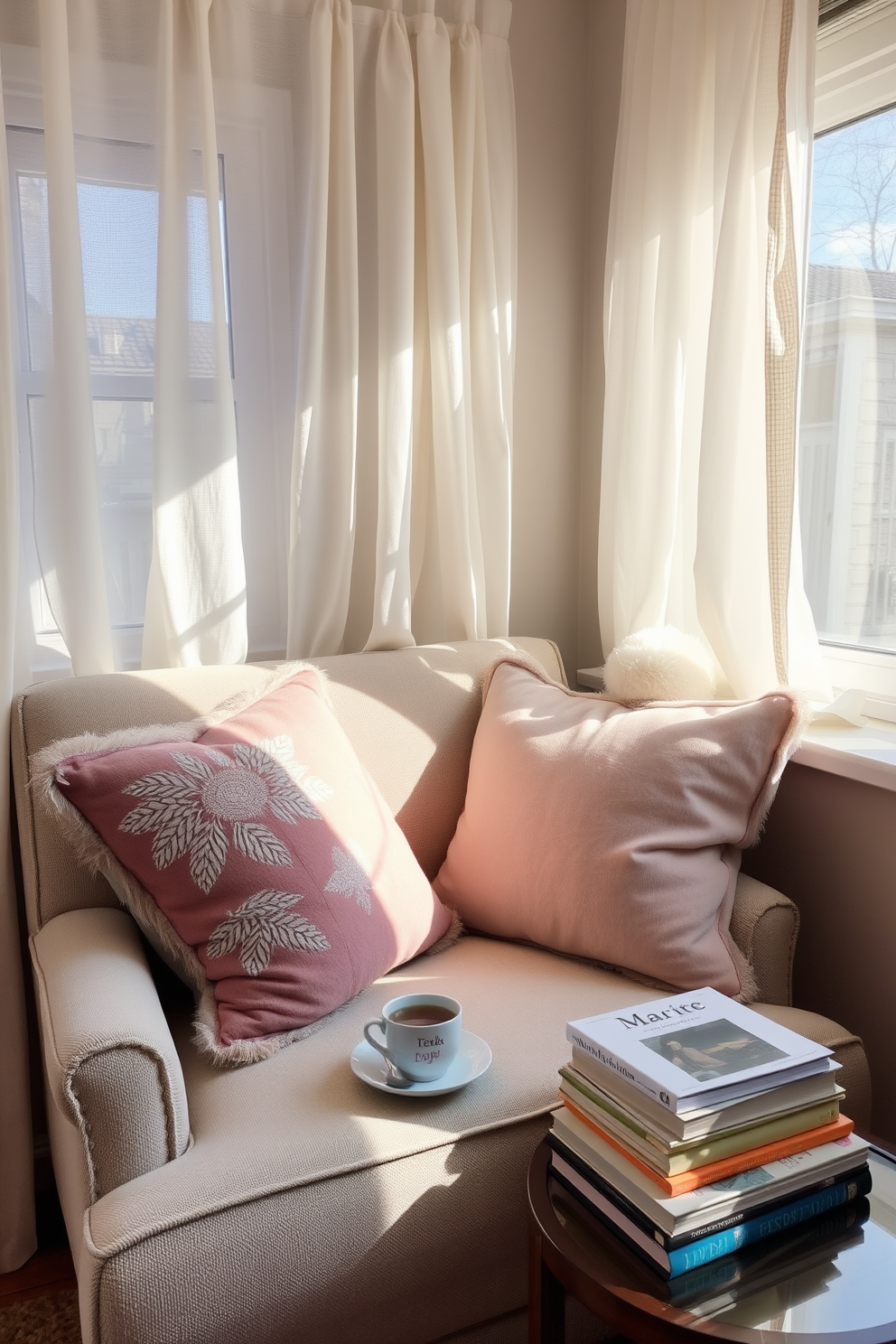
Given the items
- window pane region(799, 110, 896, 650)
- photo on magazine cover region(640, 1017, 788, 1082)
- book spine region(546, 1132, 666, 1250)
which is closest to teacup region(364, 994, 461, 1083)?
book spine region(546, 1132, 666, 1250)

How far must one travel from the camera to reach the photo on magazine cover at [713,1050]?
3.32ft

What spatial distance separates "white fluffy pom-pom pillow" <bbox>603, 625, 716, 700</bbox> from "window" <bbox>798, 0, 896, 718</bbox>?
0.28 m

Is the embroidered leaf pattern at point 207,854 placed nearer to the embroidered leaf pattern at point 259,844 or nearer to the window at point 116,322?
the embroidered leaf pattern at point 259,844

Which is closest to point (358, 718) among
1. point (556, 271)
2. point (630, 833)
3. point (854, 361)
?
point (630, 833)

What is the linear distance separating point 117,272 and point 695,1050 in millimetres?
1603

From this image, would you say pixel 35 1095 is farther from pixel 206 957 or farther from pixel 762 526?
pixel 762 526

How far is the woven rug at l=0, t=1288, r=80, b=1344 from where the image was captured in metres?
1.50

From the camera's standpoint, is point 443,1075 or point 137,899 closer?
point 443,1075

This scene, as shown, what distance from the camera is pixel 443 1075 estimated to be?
1251 millimetres

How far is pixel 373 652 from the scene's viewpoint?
2.02 meters

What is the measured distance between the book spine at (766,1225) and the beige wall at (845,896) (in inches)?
26.3

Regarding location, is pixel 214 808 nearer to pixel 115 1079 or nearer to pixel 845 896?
pixel 115 1079

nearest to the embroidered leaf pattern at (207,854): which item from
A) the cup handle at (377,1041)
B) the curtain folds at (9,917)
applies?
the cup handle at (377,1041)

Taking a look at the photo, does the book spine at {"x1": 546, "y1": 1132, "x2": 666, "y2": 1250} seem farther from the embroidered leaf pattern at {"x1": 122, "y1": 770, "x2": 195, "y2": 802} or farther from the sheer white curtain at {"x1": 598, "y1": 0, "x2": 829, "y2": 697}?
the sheer white curtain at {"x1": 598, "y1": 0, "x2": 829, "y2": 697}
